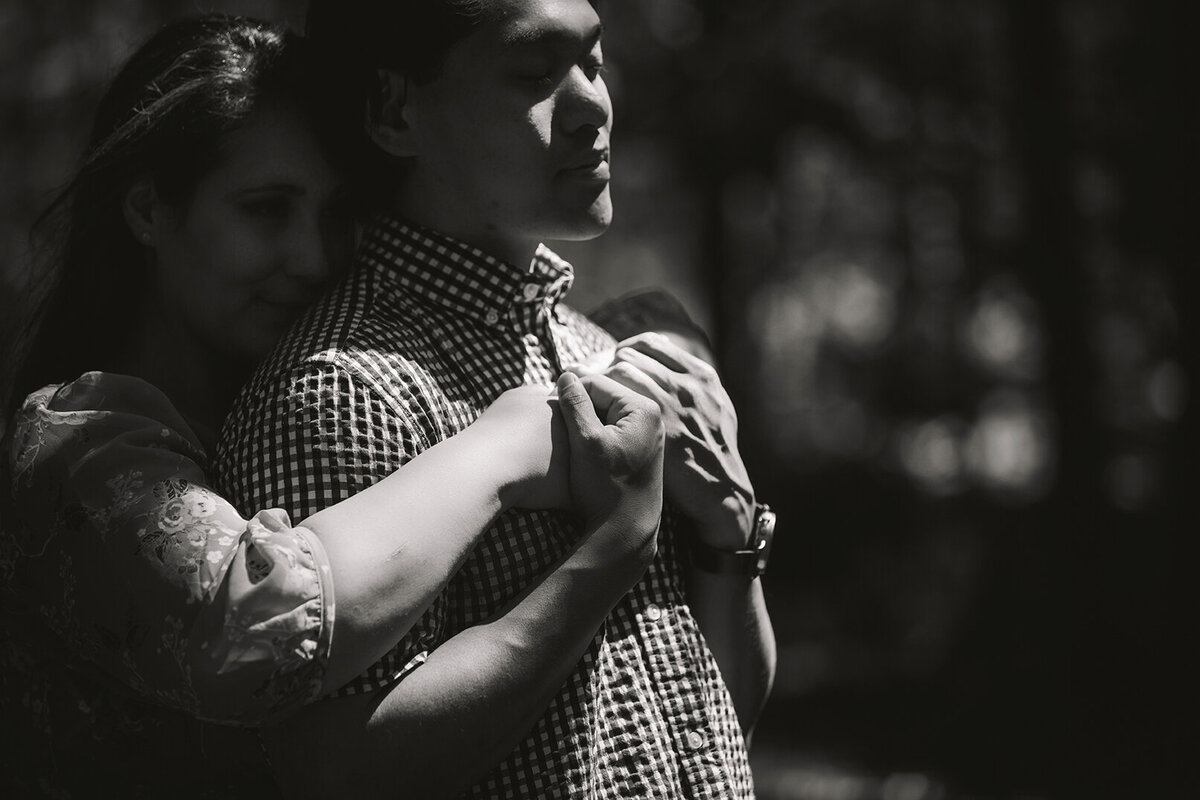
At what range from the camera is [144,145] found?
1.80 meters

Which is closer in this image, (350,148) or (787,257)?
(350,148)

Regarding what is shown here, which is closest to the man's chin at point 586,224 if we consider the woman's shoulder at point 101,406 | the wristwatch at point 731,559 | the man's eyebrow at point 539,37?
the man's eyebrow at point 539,37

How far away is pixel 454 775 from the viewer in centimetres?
138

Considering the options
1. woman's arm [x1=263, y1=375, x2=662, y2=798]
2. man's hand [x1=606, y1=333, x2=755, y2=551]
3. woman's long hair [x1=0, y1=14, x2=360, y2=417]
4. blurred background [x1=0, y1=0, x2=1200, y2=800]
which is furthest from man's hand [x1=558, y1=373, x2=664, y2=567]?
blurred background [x1=0, y1=0, x2=1200, y2=800]

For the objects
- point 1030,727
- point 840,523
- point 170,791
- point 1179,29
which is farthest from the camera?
point 840,523

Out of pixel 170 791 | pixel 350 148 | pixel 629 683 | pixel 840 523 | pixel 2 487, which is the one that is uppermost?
pixel 350 148

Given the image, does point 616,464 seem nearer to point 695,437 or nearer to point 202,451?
point 695,437

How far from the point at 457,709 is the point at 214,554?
32 centimetres

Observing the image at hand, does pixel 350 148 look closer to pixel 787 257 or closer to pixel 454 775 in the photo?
pixel 454 775

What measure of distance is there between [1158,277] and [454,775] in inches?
230

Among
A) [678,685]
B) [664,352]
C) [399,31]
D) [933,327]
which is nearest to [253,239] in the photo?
[399,31]

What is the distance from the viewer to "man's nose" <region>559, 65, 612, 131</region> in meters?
1.71

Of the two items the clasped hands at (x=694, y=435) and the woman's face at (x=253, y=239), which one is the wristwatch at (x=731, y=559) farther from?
the woman's face at (x=253, y=239)

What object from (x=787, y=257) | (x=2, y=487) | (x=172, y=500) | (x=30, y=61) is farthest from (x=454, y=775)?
(x=787, y=257)
